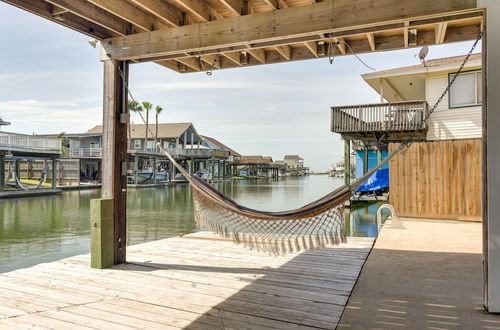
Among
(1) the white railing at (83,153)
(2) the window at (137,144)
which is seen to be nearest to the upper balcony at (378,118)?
(1) the white railing at (83,153)

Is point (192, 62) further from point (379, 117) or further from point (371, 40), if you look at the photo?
point (379, 117)

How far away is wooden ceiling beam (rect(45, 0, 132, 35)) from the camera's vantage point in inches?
118

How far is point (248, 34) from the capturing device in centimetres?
310

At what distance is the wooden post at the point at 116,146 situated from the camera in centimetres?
361

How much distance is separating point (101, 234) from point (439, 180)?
6.38 m

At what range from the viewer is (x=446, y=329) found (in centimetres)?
210

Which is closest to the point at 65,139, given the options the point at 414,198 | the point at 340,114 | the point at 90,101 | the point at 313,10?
the point at 90,101

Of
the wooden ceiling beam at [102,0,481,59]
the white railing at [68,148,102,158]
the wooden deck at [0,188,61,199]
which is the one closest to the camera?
the wooden ceiling beam at [102,0,481,59]

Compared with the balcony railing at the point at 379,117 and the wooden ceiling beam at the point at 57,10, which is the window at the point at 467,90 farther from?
the wooden ceiling beam at the point at 57,10

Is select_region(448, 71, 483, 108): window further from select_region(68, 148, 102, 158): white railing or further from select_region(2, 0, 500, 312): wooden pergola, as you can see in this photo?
select_region(68, 148, 102, 158): white railing

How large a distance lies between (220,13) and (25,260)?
4736 mm

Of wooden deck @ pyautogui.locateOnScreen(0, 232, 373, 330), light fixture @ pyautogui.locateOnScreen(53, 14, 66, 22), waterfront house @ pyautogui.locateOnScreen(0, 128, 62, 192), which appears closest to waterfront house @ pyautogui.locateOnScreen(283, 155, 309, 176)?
waterfront house @ pyautogui.locateOnScreen(0, 128, 62, 192)

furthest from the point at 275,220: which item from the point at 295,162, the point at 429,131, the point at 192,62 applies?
the point at 295,162

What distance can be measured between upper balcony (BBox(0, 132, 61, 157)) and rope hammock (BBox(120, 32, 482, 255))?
16210 mm
